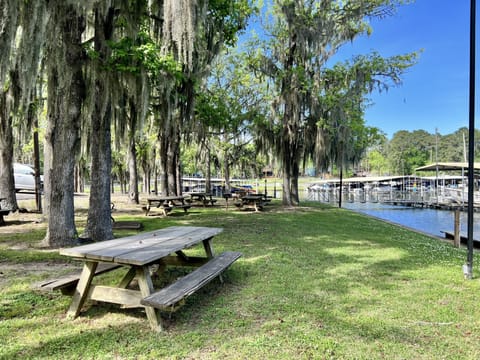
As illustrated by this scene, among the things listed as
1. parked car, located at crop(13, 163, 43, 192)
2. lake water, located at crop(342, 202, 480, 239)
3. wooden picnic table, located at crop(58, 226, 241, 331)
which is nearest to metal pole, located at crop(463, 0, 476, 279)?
wooden picnic table, located at crop(58, 226, 241, 331)

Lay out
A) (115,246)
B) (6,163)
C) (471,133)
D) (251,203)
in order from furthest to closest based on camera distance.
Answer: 1. (251,203)
2. (6,163)
3. (471,133)
4. (115,246)

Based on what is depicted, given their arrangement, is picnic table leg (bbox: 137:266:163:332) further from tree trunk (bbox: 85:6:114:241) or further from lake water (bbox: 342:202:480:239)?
lake water (bbox: 342:202:480:239)

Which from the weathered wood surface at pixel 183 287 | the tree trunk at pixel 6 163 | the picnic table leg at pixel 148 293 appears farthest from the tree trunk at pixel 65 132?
the tree trunk at pixel 6 163

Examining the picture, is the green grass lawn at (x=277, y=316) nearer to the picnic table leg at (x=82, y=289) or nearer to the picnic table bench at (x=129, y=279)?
the picnic table leg at (x=82, y=289)

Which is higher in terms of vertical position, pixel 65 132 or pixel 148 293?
pixel 65 132

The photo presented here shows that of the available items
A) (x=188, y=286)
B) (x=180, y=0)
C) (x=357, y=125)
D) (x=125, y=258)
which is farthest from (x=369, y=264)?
(x=357, y=125)

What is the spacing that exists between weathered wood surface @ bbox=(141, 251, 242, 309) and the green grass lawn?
11.6 inches

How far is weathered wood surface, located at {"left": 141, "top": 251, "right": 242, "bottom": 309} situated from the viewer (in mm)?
2270

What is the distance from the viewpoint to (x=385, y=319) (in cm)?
274

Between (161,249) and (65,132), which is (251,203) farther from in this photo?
(161,249)

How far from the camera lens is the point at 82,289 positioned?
8.66ft

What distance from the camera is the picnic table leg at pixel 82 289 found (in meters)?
2.64

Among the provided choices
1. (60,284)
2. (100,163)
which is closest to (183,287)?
(60,284)

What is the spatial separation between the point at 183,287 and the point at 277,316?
0.90 metres
